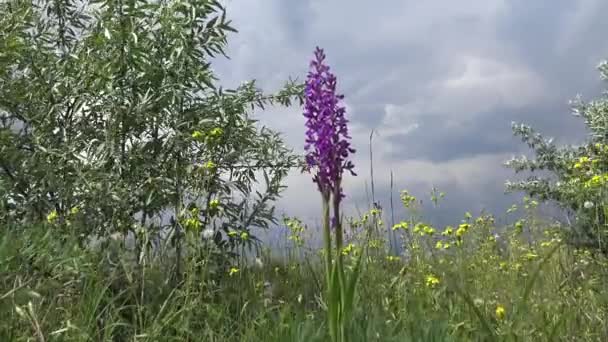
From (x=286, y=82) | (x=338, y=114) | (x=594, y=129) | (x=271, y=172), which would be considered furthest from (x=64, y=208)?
(x=594, y=129)

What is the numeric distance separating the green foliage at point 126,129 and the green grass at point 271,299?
442mm

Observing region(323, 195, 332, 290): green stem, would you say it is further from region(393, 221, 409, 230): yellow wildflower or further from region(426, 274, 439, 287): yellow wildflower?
region(393, 221, 409, 230): yellow wildflower

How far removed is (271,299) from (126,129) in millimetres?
1682

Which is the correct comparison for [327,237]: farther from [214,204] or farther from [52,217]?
[52,217]

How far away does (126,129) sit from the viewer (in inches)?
180

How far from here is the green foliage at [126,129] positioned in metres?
4.43

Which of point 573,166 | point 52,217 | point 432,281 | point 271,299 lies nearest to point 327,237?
point 271,299

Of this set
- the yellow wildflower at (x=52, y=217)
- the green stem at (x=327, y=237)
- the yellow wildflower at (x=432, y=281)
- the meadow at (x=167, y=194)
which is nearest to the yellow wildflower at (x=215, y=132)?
the meadow at (x=167, y=194)

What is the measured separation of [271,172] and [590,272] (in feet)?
8.33

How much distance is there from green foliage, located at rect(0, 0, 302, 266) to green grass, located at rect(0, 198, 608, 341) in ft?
1.45

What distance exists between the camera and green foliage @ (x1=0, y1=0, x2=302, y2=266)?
4430mm

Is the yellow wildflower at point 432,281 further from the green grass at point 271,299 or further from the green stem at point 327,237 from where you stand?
the green stem at point 327,237

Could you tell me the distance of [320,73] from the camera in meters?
2.11

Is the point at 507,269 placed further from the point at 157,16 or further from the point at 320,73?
the point at 320,73
